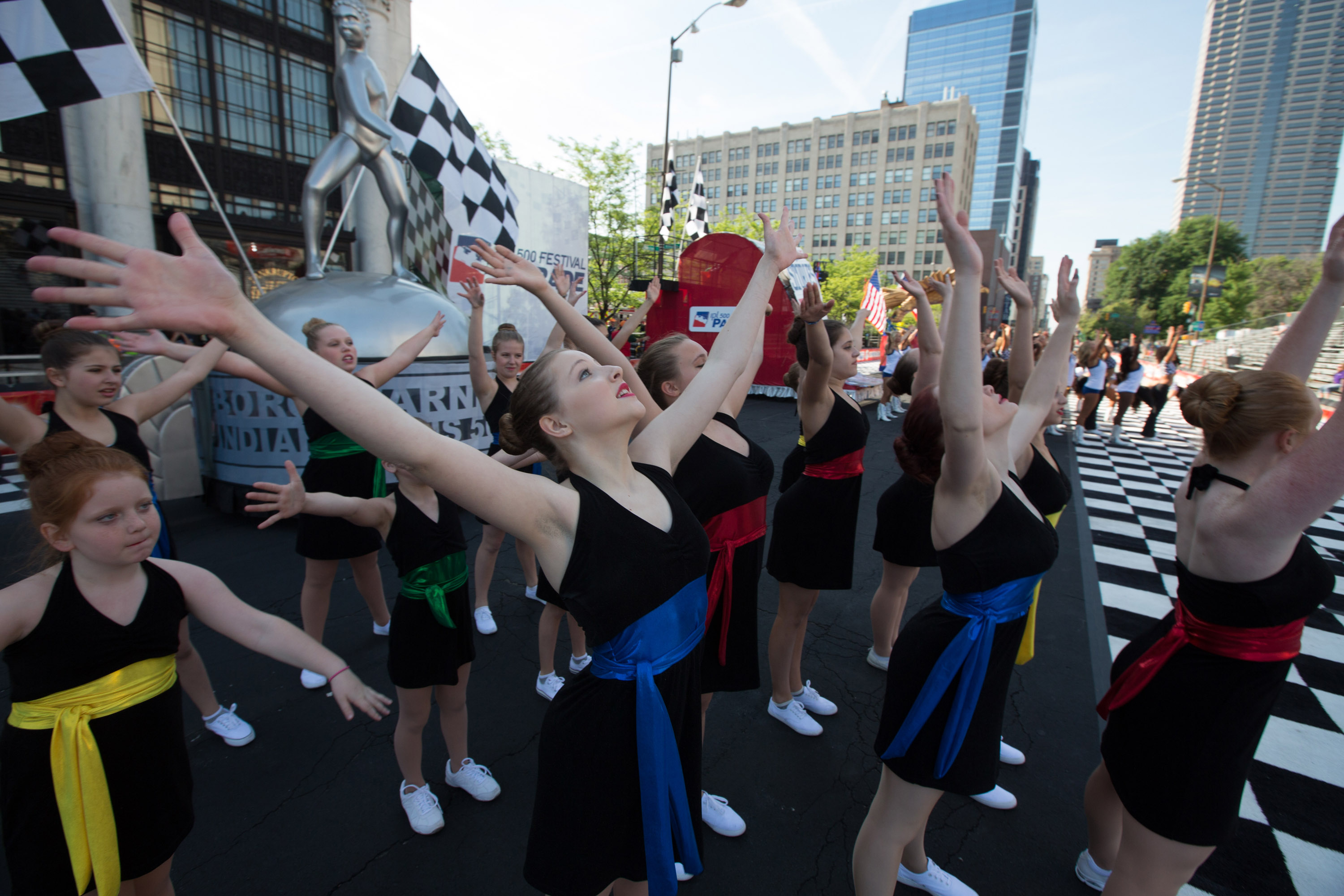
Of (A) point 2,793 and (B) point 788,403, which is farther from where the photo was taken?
(B) point 788,403

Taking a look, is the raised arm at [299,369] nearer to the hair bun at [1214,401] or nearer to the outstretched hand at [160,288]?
the outstretched hand at [160,288]

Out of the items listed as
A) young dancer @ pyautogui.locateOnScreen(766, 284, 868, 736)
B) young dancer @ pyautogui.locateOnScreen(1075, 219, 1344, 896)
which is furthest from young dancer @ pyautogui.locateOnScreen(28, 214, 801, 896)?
young dancer @ pyautogui.locateOnScreen(766, 284, 868, 736)

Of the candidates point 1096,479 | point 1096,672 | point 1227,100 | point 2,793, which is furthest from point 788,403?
point 1227,100

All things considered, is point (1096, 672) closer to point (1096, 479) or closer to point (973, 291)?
point (973, 291)

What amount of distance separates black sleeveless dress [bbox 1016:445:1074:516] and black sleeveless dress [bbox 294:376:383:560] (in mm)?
3376

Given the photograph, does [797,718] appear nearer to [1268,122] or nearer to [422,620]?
[422,620]

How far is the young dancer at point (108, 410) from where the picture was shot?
2.49 metres

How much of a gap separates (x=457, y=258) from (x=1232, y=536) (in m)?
10.5

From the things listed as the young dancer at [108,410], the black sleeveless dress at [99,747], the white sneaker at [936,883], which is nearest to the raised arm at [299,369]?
the black sleeveless dress at [99,747]

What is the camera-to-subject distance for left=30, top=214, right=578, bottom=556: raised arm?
36.4 inches

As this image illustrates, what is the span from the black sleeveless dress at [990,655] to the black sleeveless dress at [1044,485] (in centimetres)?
133

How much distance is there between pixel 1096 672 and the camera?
3.47 metres

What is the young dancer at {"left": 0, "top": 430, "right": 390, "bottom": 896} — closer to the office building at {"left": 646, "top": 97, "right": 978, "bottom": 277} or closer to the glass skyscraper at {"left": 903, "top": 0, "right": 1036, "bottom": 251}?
the office building at {"left": 646, "top": 97, "right": 978, "bottom": 277}

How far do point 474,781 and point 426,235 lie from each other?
615 centimetres
